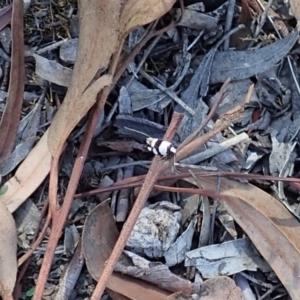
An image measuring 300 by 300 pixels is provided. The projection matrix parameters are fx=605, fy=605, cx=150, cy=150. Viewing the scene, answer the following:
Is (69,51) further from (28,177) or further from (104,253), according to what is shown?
(104,253)

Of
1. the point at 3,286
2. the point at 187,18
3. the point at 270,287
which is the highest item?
the point at 187,18

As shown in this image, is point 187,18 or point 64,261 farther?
point 187,18

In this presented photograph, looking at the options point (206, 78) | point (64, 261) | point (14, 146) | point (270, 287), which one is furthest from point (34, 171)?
point (270, 287)

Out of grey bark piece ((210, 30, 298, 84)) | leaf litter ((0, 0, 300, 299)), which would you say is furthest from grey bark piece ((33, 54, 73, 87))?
grey bark piece ((210, 30, 298, 84))

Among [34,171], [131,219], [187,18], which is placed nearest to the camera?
[131,219]

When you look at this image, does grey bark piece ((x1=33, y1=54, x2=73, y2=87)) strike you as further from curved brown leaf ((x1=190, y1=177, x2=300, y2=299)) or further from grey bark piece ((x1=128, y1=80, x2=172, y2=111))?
curved brown leaf ((x1=190, y1=177, x2=300, y2=299))

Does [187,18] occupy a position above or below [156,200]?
above

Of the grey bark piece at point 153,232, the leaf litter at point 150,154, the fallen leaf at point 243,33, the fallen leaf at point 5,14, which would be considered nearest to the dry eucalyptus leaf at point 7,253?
the leaf litter at point 150,154

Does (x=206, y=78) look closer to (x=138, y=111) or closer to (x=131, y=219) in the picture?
(x=138, y=111)
